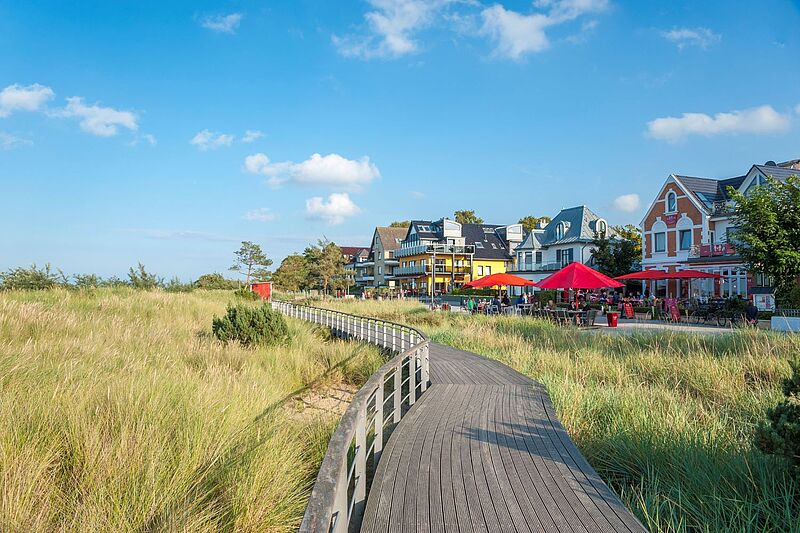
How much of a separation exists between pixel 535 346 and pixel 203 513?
1060 cm

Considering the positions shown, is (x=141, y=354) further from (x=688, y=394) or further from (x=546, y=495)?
(x=688, y=394)

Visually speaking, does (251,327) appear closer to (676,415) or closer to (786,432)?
(676,415)

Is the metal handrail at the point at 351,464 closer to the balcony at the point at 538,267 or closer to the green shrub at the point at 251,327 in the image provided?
the green shrub at the point at 251,327

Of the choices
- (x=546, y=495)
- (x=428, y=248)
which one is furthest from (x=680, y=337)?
(x=428, y=248)

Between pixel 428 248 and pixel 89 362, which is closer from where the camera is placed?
pixel 89 362

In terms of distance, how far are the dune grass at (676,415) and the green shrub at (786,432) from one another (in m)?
0.24

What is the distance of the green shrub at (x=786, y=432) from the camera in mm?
3865

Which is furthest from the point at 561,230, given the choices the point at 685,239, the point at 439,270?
the point at 439,270

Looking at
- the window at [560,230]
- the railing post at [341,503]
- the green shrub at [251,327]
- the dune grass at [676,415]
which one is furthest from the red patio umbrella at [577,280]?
the window at [560,230]

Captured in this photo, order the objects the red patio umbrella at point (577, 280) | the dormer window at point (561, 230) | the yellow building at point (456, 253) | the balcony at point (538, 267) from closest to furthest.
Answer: the red patio umbrella at point (577, 280)
the dormer window at point (561, 230)
the balcony at point (538, 267)
the yellow building at point (456, 253)

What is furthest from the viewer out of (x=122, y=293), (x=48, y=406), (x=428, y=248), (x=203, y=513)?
(x=428, y=248)

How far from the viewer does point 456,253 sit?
6353 cm

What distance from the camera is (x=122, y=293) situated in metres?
22.0

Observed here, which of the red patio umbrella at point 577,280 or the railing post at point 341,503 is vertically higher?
the red patio umbrella at point 577,280
